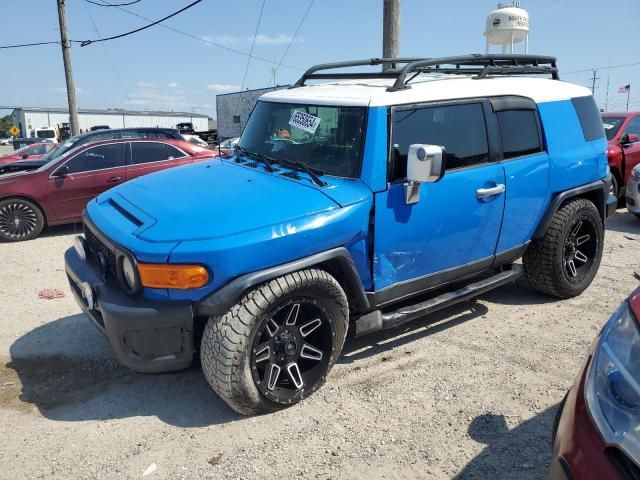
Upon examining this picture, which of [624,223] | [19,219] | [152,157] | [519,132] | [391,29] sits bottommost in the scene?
[624,223]

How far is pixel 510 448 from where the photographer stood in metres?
2.95

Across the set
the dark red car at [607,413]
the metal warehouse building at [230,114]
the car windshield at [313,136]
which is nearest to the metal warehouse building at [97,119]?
the metal warehouse building at [230,114]

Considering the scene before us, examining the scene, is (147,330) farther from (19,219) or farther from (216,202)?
(19,219)

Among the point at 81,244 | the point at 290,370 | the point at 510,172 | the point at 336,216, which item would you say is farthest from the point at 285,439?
the point at 510,172

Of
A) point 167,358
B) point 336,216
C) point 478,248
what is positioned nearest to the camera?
point 167,358

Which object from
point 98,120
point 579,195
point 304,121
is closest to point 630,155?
point 579,195

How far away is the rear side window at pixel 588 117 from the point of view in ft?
15.9

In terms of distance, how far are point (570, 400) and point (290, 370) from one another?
1.73 meters

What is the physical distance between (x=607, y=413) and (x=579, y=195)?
12.1 ft

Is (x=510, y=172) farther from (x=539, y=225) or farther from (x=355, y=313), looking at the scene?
(x=355, y=313)

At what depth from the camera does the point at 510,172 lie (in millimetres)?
4172

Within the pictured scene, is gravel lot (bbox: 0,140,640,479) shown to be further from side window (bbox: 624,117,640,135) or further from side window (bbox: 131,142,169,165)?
side window (bbox: 624,117,640,135)

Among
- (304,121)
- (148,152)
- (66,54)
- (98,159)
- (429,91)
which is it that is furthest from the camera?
(66,54)

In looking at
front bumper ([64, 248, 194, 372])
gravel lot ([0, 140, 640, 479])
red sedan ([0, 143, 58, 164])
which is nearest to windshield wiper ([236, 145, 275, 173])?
front bumper ([64, 248, 194, 372])
